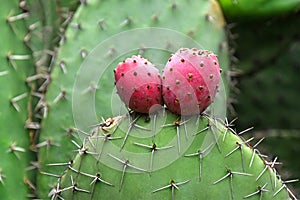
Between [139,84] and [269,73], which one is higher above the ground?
[139,84]

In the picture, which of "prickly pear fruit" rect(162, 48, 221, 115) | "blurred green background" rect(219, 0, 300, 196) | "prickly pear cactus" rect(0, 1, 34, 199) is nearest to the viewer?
"prickly pear fruit" rect(162, 48, 221, 115)

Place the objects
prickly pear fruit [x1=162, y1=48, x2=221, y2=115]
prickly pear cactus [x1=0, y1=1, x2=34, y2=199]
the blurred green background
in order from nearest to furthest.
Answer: prickly pear fruit [x1=162, y1=48, x2=221, y2=115] → prickly pear cactus [x1=0, y1=1, x2=34, y2=199] → the blurred green background

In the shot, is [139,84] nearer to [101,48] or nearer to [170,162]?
[170,162]

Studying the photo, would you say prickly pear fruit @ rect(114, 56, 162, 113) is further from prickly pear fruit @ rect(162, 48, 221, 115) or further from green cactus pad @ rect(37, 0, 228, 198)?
green cactus pad @ rect(37, 0, 228, 198)

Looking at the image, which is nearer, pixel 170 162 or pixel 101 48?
pixel 170 162

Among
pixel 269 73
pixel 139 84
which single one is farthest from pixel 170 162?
pixel 269 73

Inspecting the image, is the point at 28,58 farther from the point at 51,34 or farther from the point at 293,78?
the point at 293,78

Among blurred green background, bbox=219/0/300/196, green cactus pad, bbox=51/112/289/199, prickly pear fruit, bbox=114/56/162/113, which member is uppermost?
prickly pear fruit, bbox=114/56/162/113

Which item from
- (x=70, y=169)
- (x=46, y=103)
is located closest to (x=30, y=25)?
(x=46, y=103)

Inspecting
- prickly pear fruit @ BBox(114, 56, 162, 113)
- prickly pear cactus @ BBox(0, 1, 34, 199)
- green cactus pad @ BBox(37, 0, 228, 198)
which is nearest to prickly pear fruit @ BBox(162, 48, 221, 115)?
prickly pear fruit @ BBox(114, 56, 162, 113)
